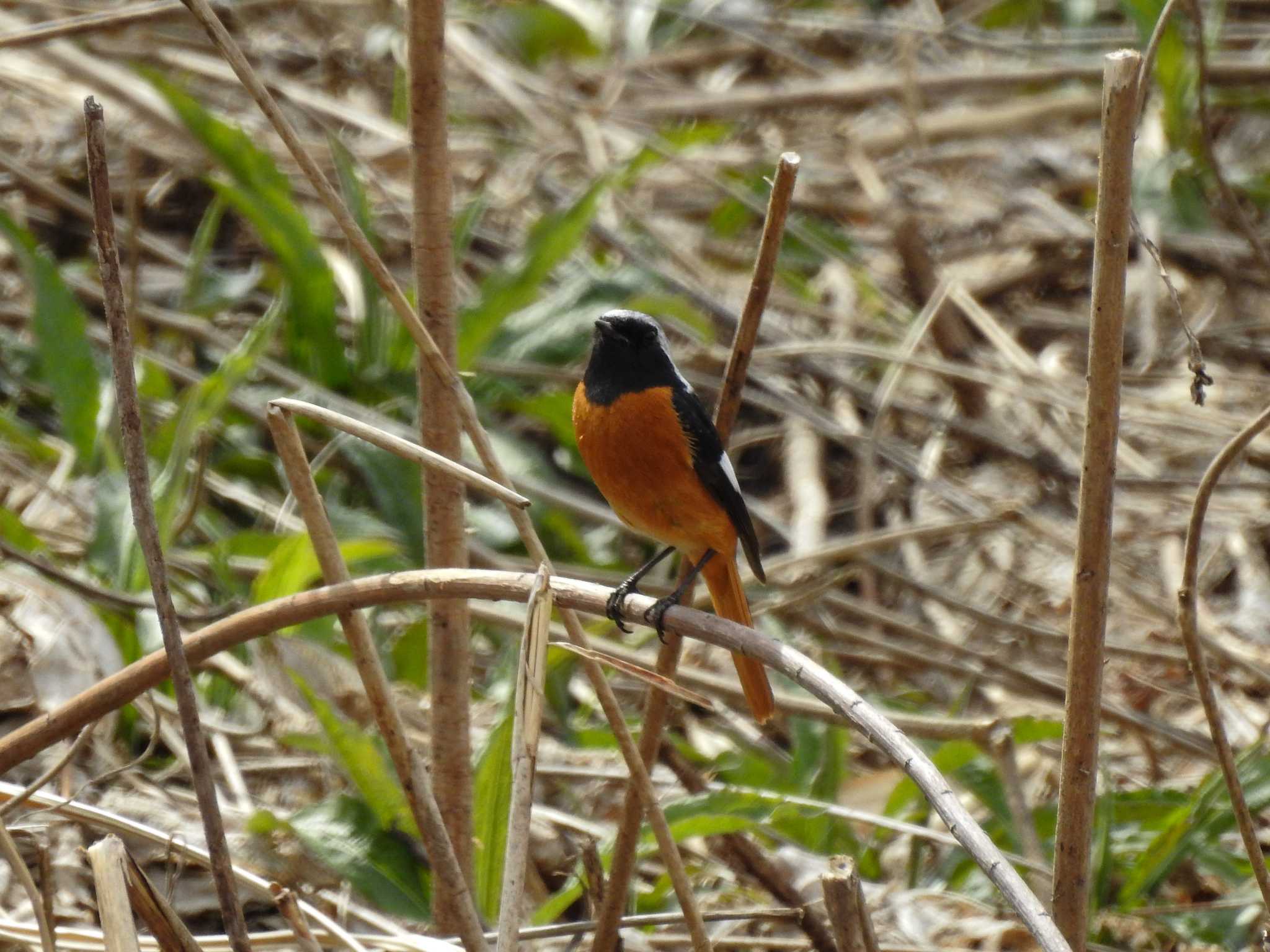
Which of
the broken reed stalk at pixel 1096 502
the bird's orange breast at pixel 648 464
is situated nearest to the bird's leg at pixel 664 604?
the bird's orange breast at pixel 648 464

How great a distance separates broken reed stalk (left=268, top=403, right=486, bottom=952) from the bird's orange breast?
1.20m

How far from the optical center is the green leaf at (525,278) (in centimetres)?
520

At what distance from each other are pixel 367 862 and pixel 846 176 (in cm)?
538

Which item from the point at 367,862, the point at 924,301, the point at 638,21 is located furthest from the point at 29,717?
the point at 638,21

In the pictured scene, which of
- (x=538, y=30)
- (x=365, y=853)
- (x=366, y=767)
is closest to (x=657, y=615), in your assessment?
(x=366, y=767)

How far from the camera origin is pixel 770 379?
235 inches

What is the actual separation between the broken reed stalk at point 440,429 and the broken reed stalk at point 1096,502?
100 centimetres

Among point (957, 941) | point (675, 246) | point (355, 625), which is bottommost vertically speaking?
point (957, 941)

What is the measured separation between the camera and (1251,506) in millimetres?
5566

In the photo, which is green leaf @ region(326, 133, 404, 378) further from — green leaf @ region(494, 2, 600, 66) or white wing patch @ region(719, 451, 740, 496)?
green leaf @ region(494, 2, 600, 66)

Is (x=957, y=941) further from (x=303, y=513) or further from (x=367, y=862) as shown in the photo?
(x=303, y=513)

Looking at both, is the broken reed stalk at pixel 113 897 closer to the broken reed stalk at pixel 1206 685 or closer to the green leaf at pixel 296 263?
the broken reed stalk at pixel 1206 685

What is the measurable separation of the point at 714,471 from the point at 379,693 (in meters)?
1.37

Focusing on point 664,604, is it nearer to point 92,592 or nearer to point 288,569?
point 288,569
